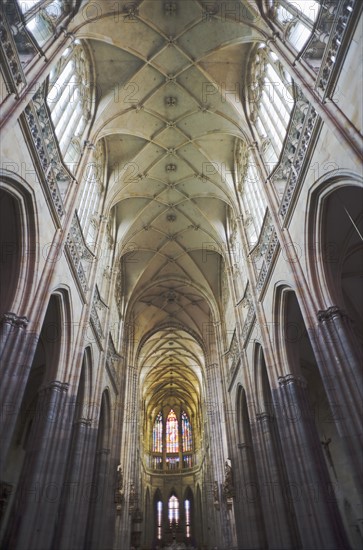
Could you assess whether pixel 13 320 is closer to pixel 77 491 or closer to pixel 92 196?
pixel 77 491

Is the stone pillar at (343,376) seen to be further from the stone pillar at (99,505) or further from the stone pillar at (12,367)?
the stone pillar at (99,505)

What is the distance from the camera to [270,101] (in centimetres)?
1435

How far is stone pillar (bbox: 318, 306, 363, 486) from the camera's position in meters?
7.57

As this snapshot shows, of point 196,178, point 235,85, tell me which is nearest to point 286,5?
point 235,85

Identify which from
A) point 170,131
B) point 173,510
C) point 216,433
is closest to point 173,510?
point 173,510

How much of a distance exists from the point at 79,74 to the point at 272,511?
17.3 m

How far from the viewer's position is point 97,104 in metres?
16.5

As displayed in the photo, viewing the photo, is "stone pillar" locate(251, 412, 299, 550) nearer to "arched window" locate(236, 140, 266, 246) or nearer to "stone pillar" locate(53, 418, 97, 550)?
"stone pillar" locate(53, 418, 97, 550)

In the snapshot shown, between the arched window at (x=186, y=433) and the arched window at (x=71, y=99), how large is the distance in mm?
39716

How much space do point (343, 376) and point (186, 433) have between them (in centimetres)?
4210

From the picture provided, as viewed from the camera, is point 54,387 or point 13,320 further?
point 54,387

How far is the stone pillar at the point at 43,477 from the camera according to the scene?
911 centimetres

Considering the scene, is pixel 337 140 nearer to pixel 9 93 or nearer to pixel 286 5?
pixel 286 5

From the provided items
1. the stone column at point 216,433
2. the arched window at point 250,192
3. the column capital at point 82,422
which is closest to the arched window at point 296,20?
the arched window at point 250,192
